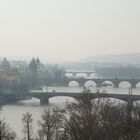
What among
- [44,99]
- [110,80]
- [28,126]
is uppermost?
[110,80]

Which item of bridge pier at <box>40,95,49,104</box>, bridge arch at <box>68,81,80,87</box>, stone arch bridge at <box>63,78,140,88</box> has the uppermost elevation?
stone arch bridge at <box>63,78,140,88</box>

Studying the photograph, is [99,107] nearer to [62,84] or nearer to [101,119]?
[101,119]

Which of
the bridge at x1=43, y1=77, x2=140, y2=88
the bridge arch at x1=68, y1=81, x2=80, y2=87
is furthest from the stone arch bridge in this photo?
the bridge arch at x1=68, y1=81, x2=80, y2=87

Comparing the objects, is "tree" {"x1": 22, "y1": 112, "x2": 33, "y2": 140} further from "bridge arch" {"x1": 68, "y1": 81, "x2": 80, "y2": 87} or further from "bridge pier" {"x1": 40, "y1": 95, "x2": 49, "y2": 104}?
"bridge arch" {"x1": 68, "y1": 81, "x2": 80, "y2": 87}

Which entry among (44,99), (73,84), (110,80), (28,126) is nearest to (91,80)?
(110,80)

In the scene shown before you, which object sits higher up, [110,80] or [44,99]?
[110,80]

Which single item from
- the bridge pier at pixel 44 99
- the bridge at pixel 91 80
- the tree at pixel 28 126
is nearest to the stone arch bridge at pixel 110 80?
the bridge at pixel 91 80

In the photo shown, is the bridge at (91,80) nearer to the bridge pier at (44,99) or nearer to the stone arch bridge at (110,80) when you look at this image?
the stone arch bridge at (110,80)

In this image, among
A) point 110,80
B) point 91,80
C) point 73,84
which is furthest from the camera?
point 73,84

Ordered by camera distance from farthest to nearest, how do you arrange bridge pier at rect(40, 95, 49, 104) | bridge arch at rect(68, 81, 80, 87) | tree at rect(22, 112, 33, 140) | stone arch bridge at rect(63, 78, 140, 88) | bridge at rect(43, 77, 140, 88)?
bridge arch at rect(68, 81, 80, 87), bridge at rect(43, 77, 140, 88), stone arch bridge at rect(63, 78, 140, 88), bridge pier at rect(40, 95, 49, 104), tree at rect(22, 112, 33, 140)

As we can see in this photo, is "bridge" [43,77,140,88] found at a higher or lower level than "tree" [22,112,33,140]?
higher

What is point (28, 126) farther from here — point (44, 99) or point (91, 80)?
point (91, 80)

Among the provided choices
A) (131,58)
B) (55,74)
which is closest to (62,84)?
(55,74)

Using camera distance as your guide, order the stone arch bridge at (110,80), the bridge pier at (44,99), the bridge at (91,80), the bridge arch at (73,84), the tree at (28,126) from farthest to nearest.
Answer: the bridge arch at (73,84), the bridge at (91,80), the stone arch bridge at (110,80), the bridge pier at (44,99), the tree at (28,126)
